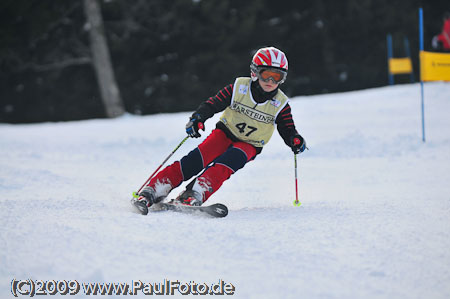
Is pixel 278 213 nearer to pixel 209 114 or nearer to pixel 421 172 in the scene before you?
pixel 209 114

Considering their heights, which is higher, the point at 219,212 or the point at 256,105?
the point at 256,105

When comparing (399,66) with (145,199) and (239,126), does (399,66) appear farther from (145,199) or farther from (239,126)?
(145,199)

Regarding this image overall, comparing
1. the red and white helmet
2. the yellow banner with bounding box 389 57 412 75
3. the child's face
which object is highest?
the red and white helmet

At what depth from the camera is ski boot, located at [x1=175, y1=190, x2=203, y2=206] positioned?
3703 mm

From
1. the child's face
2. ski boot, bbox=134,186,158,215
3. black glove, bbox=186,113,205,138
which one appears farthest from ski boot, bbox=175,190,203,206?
the child's face

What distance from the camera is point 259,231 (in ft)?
10.2

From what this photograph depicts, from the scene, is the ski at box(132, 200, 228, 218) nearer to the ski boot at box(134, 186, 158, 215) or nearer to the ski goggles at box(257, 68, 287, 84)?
the ski boot at box(134, 186, 158, 215)

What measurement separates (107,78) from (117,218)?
13718mm

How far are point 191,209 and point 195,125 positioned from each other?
2.68ft

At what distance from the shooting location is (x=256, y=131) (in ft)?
14.2

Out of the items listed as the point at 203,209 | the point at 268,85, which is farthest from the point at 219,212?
the point at 268,85

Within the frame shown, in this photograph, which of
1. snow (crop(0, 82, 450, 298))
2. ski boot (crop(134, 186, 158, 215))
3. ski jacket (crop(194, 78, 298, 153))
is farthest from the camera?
ski jacket (crop(194, 78, 298, 153))

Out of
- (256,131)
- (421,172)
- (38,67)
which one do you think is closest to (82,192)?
(256,131)

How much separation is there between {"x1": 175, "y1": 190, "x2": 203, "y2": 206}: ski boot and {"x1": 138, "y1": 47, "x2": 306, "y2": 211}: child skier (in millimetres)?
110
